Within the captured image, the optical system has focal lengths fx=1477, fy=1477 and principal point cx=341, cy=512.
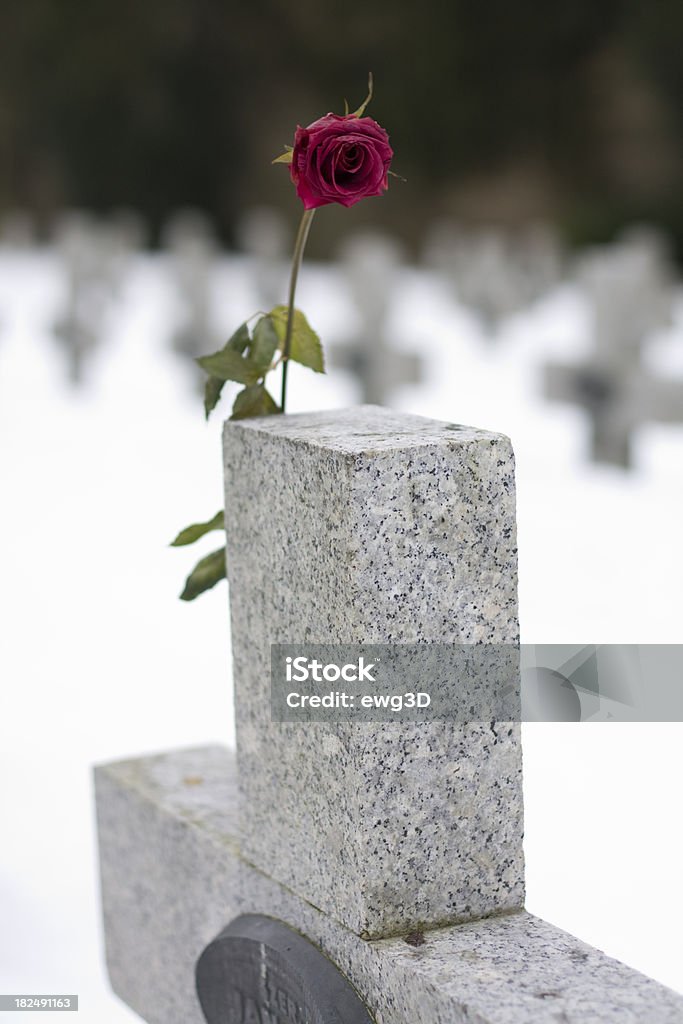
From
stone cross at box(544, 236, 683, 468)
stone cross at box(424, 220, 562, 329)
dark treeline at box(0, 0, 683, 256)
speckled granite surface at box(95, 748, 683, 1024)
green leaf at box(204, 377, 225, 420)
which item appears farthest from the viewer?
dark treeline at box(0, 0, 683, 256)

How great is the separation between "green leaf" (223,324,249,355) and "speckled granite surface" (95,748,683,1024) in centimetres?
63

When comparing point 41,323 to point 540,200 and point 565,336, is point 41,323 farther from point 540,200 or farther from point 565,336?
point 540,200

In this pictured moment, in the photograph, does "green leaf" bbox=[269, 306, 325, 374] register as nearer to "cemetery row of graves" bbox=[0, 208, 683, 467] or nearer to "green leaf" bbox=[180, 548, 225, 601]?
"green leaf" bbox=[180, 548, 225, 601]

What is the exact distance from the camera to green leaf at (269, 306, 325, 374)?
1.88 metres

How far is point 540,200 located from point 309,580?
536 inches

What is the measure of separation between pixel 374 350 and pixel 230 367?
476 cm

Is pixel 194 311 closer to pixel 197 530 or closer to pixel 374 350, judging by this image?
pixel 374 350

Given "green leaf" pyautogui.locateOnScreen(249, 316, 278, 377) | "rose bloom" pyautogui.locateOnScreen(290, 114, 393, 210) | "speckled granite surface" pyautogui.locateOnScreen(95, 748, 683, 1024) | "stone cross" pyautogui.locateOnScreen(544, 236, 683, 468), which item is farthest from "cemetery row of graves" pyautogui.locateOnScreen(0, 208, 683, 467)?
"rose bloom" pyautogui.locateOnScreen(290, 114, 393, 210)

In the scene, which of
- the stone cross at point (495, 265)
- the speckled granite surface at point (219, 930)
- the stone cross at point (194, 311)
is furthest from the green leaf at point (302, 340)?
the stone cross at point (495, 265)

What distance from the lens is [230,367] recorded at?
183cm

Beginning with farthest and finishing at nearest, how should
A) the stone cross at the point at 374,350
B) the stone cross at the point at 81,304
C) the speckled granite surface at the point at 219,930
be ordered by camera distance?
the stone cross at the point at 81,304
the stone cross at the point at 374,350
the speckled granite surface at the point at 219,930

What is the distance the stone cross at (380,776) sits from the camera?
1.49m

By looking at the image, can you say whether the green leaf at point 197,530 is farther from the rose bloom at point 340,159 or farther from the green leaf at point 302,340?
the rose bloom at point 340,159

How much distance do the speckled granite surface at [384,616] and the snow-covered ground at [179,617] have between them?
0.63m
